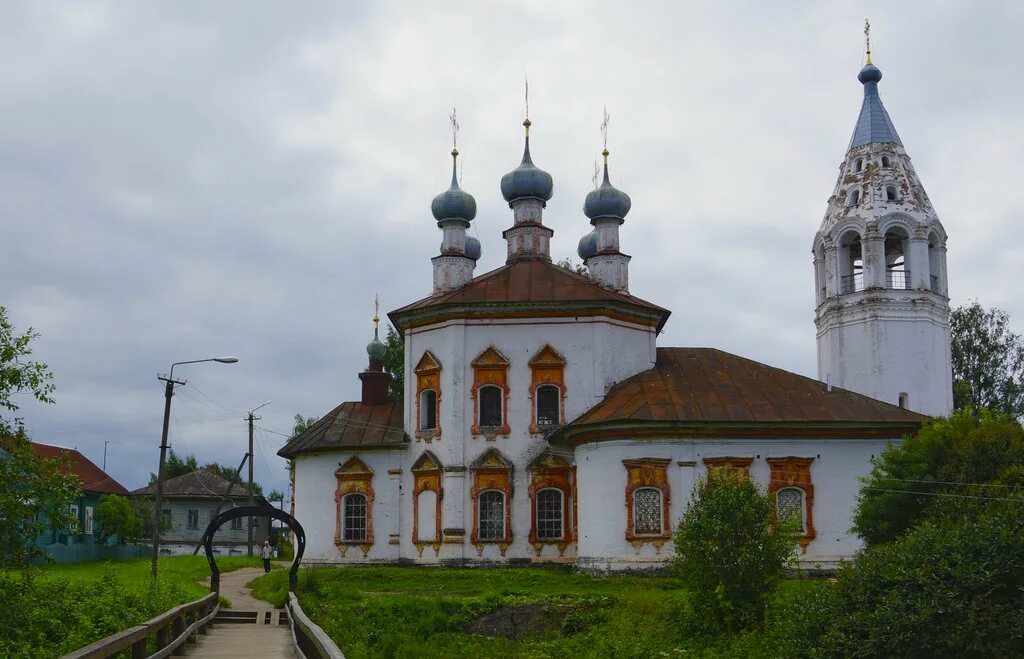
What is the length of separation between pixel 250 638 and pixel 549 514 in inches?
580

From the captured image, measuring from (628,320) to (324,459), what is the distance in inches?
409

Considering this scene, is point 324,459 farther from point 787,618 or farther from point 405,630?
point 787,618

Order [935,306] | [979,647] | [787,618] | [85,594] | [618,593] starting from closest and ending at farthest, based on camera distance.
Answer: [979,647]
[787,618]
[85,594]
[618,593]
[935,306]

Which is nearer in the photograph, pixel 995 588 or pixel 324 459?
pixel 995 588

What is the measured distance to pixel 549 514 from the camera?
104 feet

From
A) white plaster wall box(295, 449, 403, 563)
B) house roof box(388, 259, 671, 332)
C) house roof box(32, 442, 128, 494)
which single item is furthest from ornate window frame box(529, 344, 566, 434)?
house roof box(32, 442, 128, 494)

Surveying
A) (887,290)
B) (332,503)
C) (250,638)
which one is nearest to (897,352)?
(887,290)

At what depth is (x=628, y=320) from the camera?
33.0 metres

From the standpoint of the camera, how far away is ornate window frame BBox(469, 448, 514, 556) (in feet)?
104

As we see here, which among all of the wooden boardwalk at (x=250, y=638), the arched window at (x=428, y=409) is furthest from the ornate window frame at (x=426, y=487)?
the wooden boardwalk at (x=250, y=638)

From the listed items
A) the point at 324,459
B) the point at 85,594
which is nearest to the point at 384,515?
the point at 324,459

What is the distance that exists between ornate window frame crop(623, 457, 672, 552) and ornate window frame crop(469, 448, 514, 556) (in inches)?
163

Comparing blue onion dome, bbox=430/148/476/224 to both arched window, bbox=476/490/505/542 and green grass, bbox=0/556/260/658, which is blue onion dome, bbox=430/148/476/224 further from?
green grass, bbox=0/556/260/658

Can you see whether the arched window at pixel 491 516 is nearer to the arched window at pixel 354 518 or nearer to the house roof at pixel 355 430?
the house roof at pixel 355 430
